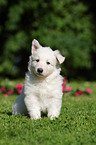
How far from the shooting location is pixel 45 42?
46.6ft

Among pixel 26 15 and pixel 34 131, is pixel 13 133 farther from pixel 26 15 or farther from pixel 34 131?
pixel 26 15

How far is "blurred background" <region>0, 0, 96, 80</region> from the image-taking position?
575 inches

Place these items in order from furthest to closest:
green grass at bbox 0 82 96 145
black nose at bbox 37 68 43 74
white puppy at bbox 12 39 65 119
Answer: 1. white puppy at bbox 12 39 65 119
2. black nose at bbox 37 68 43 74
3. green grass at bbox 0 82 96 145

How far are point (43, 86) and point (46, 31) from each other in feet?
34.4

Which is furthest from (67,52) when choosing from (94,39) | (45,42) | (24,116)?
(24,116)

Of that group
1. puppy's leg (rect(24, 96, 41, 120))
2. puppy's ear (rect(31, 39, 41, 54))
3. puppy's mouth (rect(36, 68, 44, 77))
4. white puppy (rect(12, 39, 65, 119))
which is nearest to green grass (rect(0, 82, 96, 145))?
puppy's leg (rect(24, 96, 41, 120))

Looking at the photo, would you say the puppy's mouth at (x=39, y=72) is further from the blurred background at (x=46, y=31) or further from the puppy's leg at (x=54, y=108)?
the blurred background at (x=46, y=31)

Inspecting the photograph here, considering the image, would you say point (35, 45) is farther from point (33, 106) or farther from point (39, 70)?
point (33, 106)

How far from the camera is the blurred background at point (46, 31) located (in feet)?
47.9

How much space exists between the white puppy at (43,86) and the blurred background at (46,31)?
378 inches

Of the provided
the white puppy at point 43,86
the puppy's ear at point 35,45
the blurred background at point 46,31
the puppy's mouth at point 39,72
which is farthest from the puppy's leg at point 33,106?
the blurred background at point 46,31

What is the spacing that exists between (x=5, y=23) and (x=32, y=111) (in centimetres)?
1154

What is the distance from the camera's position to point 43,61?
14.7 feet

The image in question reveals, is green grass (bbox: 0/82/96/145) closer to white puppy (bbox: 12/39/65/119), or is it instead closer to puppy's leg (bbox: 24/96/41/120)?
puppy's leg (bbox: 24/96/41/120)
